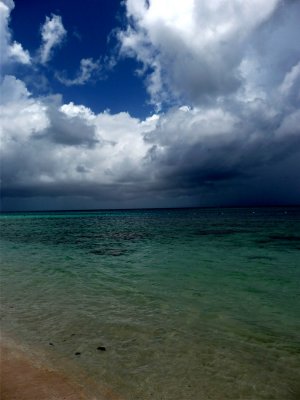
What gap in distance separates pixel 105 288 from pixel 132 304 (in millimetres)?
3008

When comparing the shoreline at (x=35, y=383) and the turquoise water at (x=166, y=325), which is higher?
the shoreline at (x=35, y=383)

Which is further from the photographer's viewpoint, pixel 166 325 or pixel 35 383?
pixel 166 325

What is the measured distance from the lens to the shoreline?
548 cm

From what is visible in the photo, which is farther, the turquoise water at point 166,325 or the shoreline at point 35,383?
the turquoise water at point 166,325

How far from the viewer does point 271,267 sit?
63.4 ft

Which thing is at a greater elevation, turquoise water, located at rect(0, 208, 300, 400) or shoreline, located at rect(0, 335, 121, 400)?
shoreline, located at rect(0, 335, 121, 400)

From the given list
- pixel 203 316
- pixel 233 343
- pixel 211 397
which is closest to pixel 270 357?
pixel 233 343

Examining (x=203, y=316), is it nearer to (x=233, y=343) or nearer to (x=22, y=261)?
(x=233, y=343)

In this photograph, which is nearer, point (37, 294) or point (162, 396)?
point (162, 396)

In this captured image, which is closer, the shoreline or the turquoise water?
the shoreline

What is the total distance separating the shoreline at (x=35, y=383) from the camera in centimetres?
548

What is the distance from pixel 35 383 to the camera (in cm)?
591

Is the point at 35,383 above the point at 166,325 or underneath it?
above

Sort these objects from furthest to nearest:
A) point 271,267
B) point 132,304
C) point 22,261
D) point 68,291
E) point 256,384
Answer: point 22,261, point 271,267, point 68,291, point 132,304, point 256,384
